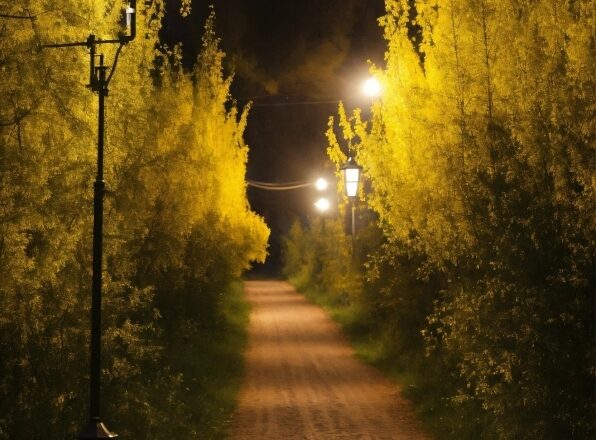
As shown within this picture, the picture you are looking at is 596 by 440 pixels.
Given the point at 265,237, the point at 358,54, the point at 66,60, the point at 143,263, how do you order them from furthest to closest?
the point at 358,54, the point at 265,237, the point at 143,263, the point at 66,60

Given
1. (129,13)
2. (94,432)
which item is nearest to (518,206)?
(129,13)

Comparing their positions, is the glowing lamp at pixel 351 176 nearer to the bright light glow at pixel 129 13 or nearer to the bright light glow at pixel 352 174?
the bright light glow at pixel 352 174

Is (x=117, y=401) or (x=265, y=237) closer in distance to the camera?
(x=117, y=401)

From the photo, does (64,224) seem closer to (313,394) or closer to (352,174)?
(313,394)

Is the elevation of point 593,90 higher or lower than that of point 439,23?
lower

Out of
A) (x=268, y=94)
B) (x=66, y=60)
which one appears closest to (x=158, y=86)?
(x=66, y=60)

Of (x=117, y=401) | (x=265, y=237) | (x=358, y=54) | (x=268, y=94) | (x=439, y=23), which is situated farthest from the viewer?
(x=268, y=94)

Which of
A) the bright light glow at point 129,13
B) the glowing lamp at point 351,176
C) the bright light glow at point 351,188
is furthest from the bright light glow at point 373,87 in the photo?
the bright light glow at point 129,13

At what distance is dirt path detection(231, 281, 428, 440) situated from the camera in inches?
512

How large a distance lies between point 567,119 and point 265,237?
18.7m

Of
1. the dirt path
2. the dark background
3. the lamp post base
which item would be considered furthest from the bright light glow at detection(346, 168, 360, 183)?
the lamp post base

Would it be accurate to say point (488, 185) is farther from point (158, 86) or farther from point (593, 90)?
point (158, 86)

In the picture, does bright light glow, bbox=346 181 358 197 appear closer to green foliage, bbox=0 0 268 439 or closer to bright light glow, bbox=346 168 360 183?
bright light glow, bbox=346 168 360 183

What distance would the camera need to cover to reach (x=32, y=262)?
28.5 feet
